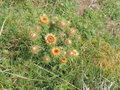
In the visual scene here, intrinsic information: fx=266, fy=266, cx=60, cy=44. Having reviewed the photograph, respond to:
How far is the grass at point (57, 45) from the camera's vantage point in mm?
3059

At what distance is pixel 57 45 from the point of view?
123 inches

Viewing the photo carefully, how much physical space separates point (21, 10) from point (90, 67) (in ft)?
3.89

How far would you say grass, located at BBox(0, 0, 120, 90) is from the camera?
10.0 ft

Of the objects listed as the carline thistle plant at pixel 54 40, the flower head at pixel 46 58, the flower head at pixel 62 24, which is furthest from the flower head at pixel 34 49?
the flower head at pixel 62 24

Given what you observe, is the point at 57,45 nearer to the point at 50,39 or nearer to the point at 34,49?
the point at 50,39

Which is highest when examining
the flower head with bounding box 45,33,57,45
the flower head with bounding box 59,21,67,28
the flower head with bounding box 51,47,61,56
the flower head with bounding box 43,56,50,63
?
the flower head with bounding box 59,21,67,28

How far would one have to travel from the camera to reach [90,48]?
3.47 m

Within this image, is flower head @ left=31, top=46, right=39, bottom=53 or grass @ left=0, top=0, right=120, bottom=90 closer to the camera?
flower head @ left=31, top=46, right=39, bottom=53

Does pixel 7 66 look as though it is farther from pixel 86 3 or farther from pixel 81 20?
pixel 86 3

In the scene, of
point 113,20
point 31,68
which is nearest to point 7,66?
point 31,68

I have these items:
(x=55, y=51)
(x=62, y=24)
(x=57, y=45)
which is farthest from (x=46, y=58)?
(x=62, y=24)

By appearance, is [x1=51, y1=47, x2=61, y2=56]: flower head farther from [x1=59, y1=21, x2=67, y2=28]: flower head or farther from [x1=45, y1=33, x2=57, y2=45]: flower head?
[x1=59, y1=21, x2=67, y2=28]: flower head

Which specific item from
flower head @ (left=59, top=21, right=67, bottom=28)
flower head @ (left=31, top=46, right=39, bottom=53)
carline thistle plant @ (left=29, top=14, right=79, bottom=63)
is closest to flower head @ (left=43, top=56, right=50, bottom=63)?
carline thistle plant @ (left=29, top=14, right=79, bottom=63)

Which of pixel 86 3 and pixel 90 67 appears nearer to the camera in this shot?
pixel 90 67
